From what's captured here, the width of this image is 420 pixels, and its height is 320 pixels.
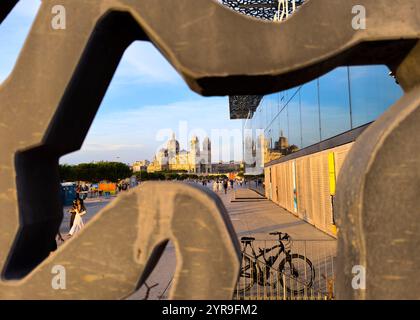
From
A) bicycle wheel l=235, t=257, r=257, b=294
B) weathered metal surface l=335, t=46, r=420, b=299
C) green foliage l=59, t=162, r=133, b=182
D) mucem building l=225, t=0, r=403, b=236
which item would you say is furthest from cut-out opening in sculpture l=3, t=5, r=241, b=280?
green foliage l=59, t=162, r=133, b=182

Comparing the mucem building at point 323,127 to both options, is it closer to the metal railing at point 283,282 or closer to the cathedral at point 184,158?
the metal railing at point 283,282

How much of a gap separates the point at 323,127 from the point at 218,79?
1223 centimetres

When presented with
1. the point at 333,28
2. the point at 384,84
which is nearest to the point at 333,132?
the point at 384,84

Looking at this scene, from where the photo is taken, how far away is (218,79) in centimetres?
278

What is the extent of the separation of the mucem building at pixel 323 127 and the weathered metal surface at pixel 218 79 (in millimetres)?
5631

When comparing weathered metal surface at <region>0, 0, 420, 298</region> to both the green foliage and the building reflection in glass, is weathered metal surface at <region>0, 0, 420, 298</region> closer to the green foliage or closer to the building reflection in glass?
the building reflection in glass

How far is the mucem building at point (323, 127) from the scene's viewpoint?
961cm

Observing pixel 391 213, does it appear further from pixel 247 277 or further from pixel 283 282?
pixel 247 277

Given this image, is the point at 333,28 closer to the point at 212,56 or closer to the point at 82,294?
the point at 212,56

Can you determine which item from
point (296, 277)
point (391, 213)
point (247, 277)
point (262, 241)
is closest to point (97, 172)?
point (262, 241)

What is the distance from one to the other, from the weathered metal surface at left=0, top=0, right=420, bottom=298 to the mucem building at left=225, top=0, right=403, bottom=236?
18.5 ft

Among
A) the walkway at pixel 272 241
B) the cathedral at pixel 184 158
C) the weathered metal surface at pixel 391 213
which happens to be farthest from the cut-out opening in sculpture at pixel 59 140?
the cathedral at pixel 184 158

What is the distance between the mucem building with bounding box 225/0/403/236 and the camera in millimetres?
9609
